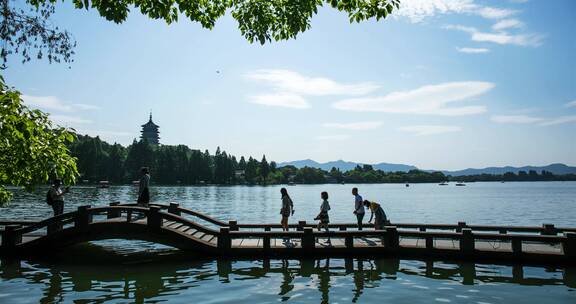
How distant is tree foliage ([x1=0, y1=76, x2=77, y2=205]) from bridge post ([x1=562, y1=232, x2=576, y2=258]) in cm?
1553

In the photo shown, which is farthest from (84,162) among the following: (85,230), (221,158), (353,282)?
(353,282)

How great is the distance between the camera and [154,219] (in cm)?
1523

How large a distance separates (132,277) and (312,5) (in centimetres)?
1055

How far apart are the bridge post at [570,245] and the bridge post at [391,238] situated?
5.68 metres

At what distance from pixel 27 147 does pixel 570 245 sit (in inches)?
649

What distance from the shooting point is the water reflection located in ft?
36.2

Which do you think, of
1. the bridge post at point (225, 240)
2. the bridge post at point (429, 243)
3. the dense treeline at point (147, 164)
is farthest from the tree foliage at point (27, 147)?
the dense treeline at point (147, 164)

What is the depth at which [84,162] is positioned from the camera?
11519 centimetres

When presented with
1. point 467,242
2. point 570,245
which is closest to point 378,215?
point 467,242

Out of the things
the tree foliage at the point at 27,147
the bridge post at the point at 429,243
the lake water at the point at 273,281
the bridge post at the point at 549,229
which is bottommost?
the lake water at the point at 273,281

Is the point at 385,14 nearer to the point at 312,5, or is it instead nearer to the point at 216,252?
the point at 312,5

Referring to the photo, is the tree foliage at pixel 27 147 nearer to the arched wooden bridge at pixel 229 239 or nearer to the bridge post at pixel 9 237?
the arched wooden bridge at pixel 229 239

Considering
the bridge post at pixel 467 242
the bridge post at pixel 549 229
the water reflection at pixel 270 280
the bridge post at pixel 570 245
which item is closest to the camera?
the water reflection at pixel 270 280

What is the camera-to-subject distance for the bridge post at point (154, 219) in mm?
15180
